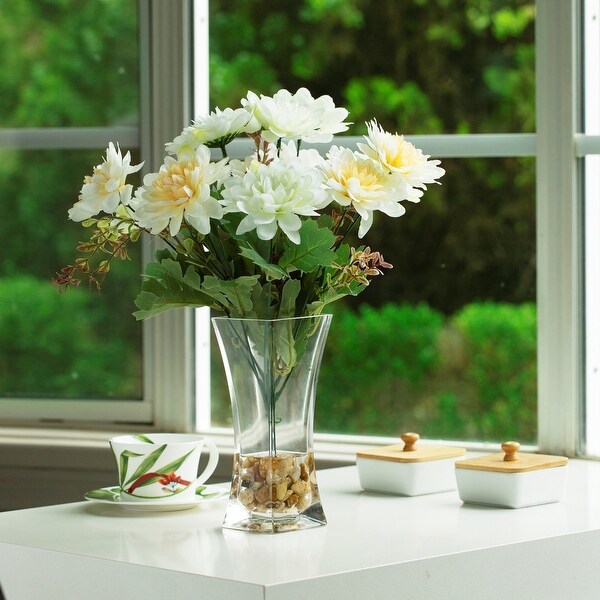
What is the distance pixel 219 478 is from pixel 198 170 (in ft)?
3.36

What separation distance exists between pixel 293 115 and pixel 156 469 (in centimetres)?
47

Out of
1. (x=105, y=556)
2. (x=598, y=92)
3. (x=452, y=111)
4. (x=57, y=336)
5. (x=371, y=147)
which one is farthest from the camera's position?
(x=57, y=336)

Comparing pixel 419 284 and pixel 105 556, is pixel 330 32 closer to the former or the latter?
pixel 419 284

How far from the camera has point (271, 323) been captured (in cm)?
123

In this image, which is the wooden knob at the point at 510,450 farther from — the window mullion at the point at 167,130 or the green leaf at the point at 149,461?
the window mullion at the point at 167,130

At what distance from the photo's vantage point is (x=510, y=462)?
1441 mm

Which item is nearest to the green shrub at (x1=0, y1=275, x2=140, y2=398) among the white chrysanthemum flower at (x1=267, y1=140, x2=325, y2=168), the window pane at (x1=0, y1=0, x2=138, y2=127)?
the window pane at (x1=0, y1=0, x2=138, y2=127)


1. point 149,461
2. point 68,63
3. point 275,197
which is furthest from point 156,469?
point 68,63

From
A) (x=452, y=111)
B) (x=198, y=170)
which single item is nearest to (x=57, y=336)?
(x=452, y=111)

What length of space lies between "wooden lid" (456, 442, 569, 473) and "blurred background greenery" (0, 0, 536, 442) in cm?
62

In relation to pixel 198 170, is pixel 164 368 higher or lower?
lower

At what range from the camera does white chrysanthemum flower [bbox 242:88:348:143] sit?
4.04 ft

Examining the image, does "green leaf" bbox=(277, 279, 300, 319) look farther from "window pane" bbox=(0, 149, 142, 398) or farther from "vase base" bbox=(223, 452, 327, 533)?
"window pane" bbox=(0, 149, 142, 398)

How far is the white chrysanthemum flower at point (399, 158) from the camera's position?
125cm
